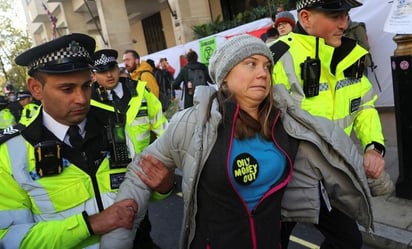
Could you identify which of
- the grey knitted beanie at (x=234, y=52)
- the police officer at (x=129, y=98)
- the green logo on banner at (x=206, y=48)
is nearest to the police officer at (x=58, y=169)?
the grey knitted beanie at (x=234, y=52)

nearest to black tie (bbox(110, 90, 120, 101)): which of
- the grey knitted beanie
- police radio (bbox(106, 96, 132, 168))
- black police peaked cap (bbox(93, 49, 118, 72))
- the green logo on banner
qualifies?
black police peaked cap (bbox(93, 49, 118, 72))

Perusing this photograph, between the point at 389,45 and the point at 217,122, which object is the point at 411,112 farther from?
the point at 389,45

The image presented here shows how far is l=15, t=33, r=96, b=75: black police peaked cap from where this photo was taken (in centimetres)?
160

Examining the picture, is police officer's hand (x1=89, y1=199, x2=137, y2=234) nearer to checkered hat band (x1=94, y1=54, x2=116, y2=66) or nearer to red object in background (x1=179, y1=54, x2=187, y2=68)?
checkered hat band (x1=94, y1=54, x2=116, y2=66)

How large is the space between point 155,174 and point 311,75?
44.0 inches

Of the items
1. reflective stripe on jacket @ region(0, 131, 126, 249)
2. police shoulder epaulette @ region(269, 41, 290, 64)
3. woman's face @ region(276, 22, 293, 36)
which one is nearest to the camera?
reflective stripe on jacket @ region(0, 131, 126, 249)

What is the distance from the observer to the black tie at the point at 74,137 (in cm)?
169

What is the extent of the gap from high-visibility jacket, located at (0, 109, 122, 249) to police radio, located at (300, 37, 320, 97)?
128cm

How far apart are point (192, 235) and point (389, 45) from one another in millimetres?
5819

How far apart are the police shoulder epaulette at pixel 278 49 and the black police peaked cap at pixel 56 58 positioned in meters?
1.14

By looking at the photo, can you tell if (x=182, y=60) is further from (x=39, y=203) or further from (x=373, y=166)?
(x=39, y=203)

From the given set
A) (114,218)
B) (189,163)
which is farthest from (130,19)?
(114,218)

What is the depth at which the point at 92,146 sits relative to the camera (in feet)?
5.78

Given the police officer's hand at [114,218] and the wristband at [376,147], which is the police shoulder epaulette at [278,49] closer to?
the wristband at [376,147]
